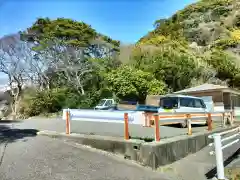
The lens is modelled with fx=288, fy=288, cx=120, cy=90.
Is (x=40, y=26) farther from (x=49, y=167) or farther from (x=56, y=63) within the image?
(x=49, y=167)

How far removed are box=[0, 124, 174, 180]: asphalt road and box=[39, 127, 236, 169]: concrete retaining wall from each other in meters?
0.30

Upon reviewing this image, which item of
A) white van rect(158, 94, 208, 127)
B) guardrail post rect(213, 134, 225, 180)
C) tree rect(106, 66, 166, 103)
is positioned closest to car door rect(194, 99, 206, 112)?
white van rect(158, 94, 208, 127)

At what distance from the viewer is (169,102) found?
15500 millimetres

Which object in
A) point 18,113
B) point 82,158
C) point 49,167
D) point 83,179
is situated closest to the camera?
point 83,179

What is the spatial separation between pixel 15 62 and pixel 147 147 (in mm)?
24604

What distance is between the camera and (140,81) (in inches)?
1045

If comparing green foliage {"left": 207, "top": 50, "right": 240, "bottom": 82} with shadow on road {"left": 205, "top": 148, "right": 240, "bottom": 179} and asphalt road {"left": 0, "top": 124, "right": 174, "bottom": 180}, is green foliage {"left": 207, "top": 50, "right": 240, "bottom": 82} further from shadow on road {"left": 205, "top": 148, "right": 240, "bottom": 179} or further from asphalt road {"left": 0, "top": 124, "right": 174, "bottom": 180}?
asphalt road {"left": 0, "top": 124, "right": 174, "bottom": 180}

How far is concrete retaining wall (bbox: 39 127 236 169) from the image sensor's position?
7727mm

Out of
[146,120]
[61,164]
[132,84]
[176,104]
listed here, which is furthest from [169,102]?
[132,84]

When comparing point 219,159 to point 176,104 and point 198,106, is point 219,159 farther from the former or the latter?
point 198,106

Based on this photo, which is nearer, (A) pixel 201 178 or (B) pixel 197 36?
(A) pixel 201 178

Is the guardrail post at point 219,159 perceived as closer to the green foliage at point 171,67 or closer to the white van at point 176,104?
the white van at point 176,104

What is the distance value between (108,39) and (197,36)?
21.8 meters

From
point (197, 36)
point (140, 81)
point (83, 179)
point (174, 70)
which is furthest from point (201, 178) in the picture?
point (197, 36)
